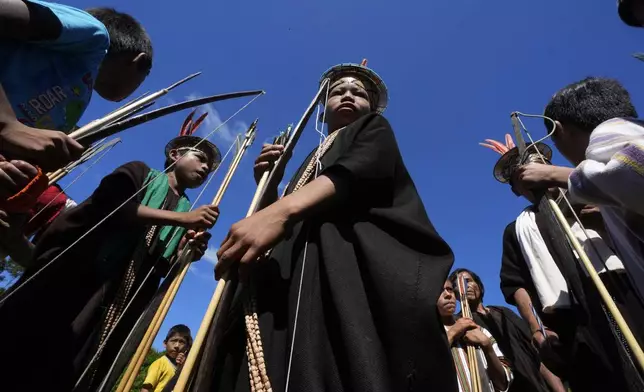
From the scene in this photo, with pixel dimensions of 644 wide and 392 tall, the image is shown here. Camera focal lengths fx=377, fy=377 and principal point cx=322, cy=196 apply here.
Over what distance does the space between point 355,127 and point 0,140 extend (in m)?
1.07

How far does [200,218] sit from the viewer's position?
2.08 metres

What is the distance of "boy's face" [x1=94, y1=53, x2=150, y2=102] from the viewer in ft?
5.84

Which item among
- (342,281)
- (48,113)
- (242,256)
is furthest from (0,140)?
(342,281)

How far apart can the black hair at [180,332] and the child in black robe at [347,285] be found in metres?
4.57

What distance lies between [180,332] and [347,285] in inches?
192

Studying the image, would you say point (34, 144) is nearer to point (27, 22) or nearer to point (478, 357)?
point (27, 22)

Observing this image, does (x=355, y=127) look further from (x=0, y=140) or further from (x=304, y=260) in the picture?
(x=0, y=140)

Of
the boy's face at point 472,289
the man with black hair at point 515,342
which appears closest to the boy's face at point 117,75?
the man with black hair at point 515,342

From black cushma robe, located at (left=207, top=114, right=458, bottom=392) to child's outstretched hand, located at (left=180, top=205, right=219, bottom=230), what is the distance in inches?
40.8

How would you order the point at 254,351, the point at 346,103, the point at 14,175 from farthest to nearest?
1. the point at 346,103
2. the point at 14,175
3. the point at 254,351

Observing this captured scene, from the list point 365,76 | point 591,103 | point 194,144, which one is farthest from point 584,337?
point 194,144

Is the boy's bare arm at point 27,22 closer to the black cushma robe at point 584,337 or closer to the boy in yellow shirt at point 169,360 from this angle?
the black cushma robe at point 584,337

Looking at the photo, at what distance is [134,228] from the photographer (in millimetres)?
2057

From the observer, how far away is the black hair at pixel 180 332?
505 centimetres
